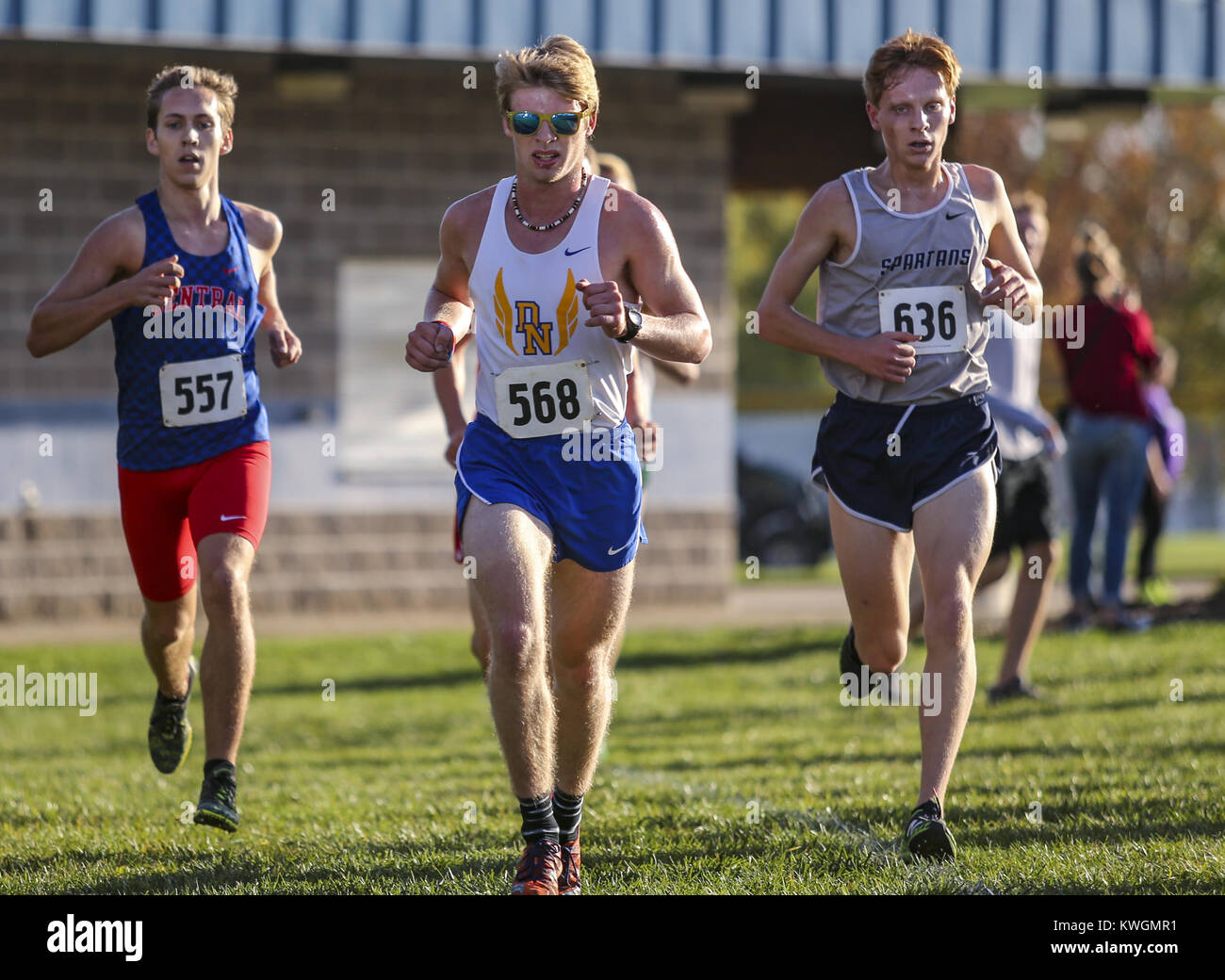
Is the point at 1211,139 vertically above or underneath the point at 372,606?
above

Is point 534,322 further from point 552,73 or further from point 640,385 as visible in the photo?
point 640,385

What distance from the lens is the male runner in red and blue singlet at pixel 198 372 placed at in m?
5.34

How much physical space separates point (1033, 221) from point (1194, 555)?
1824 cm

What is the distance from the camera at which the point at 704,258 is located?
1377 cm

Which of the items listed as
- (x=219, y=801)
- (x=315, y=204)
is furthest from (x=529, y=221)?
(x=315, y=204)

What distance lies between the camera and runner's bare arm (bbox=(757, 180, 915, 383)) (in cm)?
494

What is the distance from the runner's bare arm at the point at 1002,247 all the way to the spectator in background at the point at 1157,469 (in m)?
5.89

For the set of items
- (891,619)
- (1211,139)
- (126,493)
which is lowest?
(891,619)

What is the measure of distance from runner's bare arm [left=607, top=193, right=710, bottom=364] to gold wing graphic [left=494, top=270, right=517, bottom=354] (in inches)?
14.7

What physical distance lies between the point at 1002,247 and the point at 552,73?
63.1 inches

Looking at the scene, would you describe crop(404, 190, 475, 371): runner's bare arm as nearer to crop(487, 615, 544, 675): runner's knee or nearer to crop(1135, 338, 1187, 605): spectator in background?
crop(487, 615, 544, 675): runner's knee

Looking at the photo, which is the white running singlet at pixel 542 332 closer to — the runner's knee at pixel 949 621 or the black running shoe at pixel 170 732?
the runner's knee at pixel 949 621
